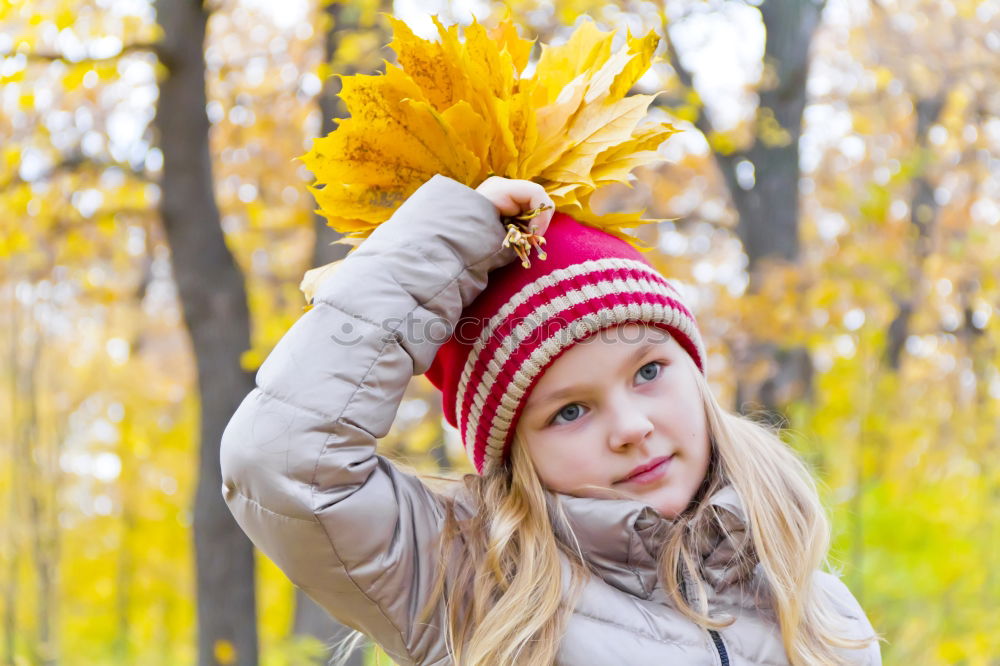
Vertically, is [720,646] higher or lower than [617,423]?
lower

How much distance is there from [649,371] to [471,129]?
570 mm

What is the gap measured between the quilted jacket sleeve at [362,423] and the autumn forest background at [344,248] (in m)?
0.61

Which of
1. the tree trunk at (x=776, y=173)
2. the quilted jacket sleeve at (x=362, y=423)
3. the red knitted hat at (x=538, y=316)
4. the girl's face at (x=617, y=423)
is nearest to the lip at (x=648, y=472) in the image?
the girl's face at (x=617, y=423)

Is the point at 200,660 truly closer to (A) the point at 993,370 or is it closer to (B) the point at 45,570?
(B) the point at 45,570

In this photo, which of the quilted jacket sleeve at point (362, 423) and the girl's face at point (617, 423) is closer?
the quilted jacket sleeve at point (362, 423)

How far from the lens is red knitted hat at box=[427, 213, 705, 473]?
1.76m

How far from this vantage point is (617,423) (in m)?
1.75

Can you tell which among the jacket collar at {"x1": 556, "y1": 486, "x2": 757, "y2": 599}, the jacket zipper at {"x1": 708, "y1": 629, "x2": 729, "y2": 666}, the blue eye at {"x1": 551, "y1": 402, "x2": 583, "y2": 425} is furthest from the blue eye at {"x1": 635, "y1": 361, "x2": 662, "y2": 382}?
the jacket zipper at {"x1": 708, "y1": 629, "x2": 729, "y2": 666}

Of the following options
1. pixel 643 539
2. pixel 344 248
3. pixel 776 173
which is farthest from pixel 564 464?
pixel 776 173

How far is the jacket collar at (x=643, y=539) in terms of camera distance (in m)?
1.76

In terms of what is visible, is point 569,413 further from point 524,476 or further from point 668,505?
point 668,505

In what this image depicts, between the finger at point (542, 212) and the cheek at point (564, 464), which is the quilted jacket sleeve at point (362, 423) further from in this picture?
the cheek at point (564, 464)

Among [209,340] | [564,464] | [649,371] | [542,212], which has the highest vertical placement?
[542,212]

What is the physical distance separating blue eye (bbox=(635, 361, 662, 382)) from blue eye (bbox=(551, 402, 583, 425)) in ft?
0.45
